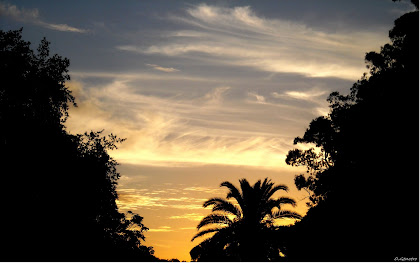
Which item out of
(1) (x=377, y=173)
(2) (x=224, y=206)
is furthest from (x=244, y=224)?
(1) (x=377, y=173)

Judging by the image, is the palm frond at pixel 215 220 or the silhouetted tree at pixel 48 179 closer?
the silhouetted tree at pixel 48 179

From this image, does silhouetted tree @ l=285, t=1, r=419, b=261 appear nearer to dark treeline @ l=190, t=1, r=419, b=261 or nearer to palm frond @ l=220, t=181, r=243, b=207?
dark treeline @ l=190, t=1, r=419, b=261

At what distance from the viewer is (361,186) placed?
76.2 feet

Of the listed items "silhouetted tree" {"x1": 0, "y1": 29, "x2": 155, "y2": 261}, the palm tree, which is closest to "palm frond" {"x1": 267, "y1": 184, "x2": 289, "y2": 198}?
the palm tree

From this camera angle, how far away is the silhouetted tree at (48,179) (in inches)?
880

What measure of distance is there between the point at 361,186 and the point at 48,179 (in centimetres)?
1730

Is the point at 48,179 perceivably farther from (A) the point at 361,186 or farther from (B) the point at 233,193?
(A) the point at 361,186

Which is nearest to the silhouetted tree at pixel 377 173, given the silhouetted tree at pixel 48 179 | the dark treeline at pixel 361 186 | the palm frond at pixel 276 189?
the dark treeline at pixel 361 186

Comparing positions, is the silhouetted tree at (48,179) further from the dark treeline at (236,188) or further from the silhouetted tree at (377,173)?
the silhouetted tree at (377,173)

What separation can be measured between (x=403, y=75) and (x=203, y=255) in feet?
55.9

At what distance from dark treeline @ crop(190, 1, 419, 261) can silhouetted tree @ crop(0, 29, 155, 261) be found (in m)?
6.71

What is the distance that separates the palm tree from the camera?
29594mm

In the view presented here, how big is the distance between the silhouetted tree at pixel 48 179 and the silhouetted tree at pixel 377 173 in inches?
469

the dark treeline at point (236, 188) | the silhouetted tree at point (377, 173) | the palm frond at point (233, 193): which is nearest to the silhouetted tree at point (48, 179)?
the dark treeline at point (236, 188)
